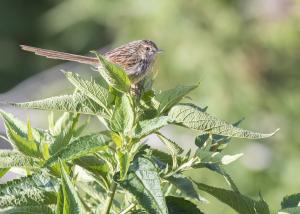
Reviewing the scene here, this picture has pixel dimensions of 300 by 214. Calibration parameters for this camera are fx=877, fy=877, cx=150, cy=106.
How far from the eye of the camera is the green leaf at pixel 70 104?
5.26ft

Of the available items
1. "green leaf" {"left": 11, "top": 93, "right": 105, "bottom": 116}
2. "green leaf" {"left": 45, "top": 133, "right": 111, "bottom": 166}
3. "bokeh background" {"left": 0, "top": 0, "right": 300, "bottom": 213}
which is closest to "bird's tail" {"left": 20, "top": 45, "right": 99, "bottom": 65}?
"green leaf" {"left": 11, "top": 93, "right": 105, "bottom": 116}

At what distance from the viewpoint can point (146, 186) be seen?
1.52m

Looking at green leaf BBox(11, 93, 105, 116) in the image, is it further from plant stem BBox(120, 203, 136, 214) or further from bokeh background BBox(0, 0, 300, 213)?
bokeh background BBox(0, 0, 300, 213)

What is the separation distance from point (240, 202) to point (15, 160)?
43 centimetres

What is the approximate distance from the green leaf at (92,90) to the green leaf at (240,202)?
250mm

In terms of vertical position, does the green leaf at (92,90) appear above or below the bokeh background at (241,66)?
above

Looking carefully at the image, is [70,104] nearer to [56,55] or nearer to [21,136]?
[21,136]

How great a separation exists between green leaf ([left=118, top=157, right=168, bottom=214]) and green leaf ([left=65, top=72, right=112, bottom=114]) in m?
0.14

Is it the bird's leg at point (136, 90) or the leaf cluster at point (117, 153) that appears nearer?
the leaf cluster at point (117, 153)

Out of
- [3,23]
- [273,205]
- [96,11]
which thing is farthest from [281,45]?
[3,23]

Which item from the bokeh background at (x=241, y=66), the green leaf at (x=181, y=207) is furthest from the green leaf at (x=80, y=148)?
the bokeh background at (x=241, y=66)

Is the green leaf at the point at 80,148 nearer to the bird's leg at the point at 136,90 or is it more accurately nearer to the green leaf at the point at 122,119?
the green leaf at the point at 122,119

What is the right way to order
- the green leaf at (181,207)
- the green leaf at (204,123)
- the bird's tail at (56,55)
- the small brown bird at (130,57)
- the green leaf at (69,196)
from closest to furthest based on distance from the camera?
the green leaf at (69,196) → the green leaf at (204,123) → the green leaf at (181,207) → the bird's tail at (56,55) → the small brown bird at (130,57)

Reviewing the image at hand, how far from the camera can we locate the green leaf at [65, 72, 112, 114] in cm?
160
